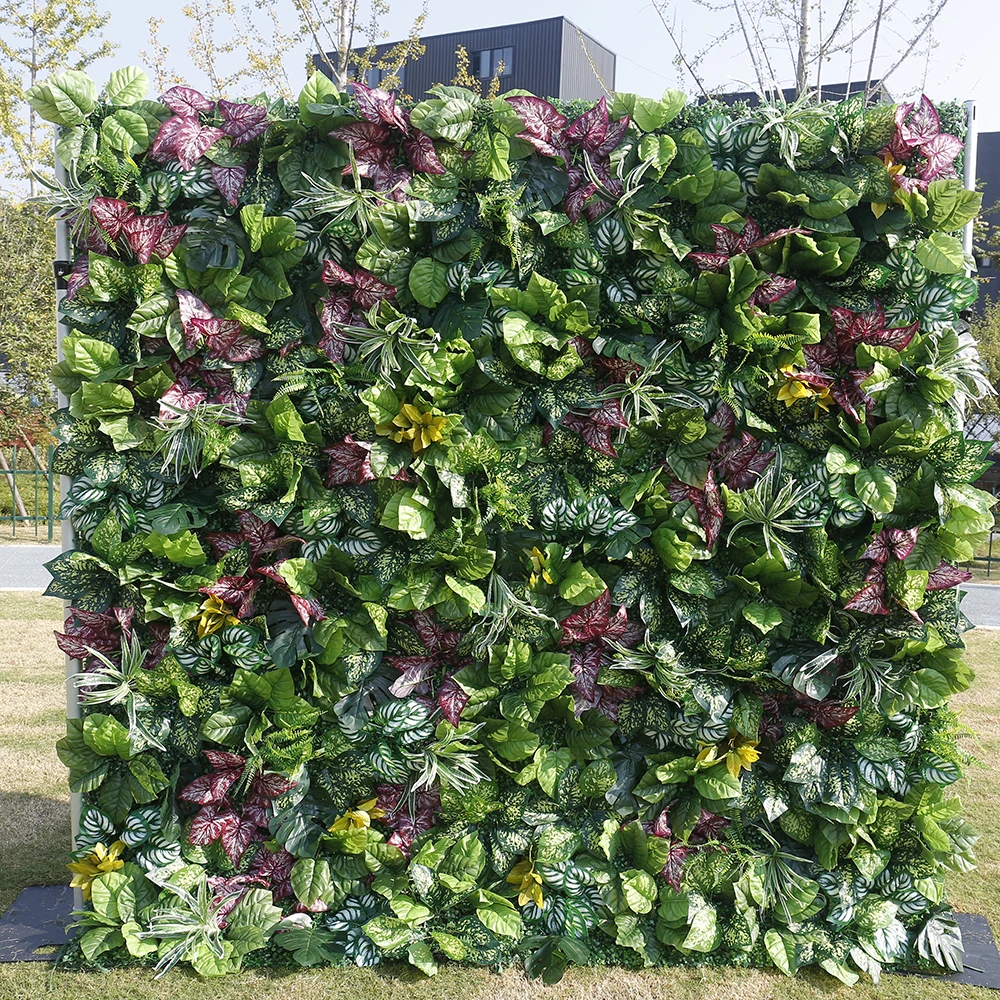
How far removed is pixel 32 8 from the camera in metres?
11.5

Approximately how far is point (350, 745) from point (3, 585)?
7.43 meters

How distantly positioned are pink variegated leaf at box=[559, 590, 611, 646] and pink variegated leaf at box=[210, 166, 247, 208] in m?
1.58

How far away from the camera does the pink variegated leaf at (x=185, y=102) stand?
251 centimetres

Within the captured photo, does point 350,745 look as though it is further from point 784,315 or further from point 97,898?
point 784,315

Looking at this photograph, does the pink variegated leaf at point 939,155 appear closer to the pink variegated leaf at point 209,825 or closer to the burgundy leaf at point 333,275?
the burgundy leaf at point 333,275

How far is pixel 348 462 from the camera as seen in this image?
8.47 feet

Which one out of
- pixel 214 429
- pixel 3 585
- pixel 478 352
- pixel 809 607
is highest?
pixel 478 352

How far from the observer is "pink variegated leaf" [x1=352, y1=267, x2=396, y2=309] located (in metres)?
2.55

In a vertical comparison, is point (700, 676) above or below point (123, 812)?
above

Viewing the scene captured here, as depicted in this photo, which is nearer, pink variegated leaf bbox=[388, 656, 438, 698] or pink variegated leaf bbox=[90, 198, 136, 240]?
pink variegated leaf bbox=[90, 198, 136, 240]

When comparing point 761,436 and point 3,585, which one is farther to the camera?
point 3,585

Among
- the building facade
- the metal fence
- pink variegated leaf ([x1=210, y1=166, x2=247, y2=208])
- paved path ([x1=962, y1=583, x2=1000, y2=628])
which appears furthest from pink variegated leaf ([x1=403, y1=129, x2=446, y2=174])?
the building facade

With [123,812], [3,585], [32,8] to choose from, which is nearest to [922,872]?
[123,812]

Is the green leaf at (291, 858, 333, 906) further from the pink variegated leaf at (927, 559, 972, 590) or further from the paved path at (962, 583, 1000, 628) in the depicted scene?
the paved path at (962, 583, 1000, 628)
